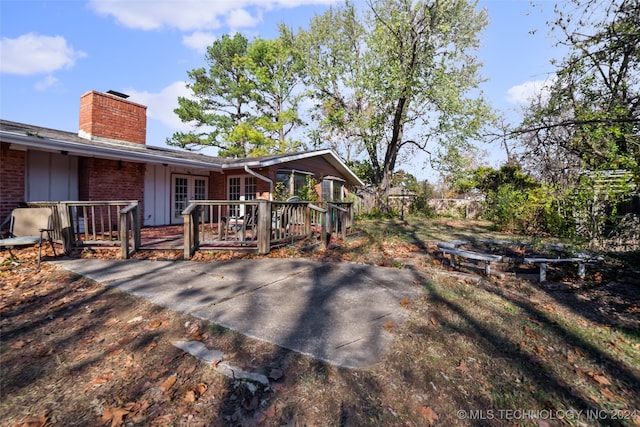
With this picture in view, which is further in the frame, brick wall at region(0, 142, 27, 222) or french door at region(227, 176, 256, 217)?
french door at region(227, 176, 256, 217)

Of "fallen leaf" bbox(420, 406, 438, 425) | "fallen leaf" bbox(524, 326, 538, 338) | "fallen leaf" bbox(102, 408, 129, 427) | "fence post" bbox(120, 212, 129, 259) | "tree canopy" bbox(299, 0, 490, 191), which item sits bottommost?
"fallen leaf" bbox(420, 406, 438, 425)

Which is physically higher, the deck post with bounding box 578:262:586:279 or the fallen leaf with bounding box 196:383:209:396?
the deck post with bounding box 578:262:586:279

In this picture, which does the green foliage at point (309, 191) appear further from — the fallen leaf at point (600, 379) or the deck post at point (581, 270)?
the fallen leaf at point (600, 379)

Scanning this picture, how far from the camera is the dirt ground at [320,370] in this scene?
1955 millimetres

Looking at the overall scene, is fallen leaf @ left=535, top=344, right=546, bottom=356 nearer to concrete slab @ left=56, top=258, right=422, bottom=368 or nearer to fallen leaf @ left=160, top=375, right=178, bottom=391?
concrete slab @ left=56, top=258, right=422, bottom=368

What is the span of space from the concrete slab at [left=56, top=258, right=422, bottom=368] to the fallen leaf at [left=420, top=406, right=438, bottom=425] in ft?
1.71

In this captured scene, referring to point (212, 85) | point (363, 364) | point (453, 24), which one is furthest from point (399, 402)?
point (212, 85)

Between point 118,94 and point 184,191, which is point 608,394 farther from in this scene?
point 118,94

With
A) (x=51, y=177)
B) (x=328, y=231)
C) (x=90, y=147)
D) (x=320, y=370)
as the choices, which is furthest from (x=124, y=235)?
(x=320, y=370)

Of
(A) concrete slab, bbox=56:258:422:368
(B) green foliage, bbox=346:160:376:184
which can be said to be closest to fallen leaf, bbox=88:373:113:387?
(A) concrete slab, bbox=56:258:422:368

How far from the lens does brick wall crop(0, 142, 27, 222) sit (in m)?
7.12

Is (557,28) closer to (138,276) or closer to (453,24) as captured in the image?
(138,276)

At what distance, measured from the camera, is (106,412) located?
6.24ft

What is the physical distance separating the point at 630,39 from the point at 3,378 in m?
7.93
